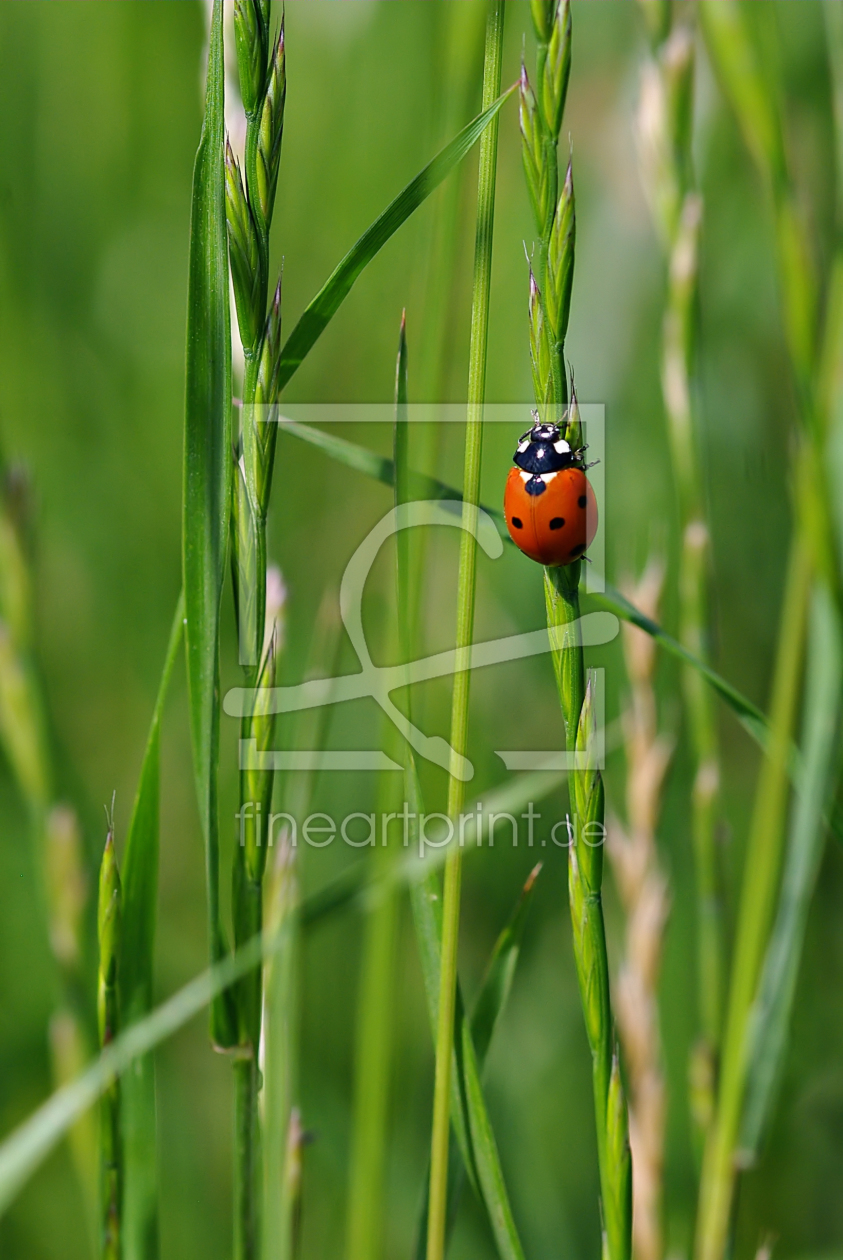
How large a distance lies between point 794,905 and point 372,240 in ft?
1.70

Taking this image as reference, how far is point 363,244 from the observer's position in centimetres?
54

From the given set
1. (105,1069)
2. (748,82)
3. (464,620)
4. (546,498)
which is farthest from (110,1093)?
(748,82)

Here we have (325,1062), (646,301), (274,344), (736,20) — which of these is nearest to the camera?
(274,344)

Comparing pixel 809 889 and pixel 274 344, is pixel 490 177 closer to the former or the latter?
pixel 274 344

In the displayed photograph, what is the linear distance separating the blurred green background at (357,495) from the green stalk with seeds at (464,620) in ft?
1.89

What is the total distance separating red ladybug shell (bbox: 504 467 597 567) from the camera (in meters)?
0.71

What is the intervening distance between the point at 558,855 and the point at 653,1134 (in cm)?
52

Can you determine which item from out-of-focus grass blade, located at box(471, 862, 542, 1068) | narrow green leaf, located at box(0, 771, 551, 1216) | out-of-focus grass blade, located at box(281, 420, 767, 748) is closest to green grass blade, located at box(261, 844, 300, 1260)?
narrow green leaf, located at box(0, 771, 551, 1216)

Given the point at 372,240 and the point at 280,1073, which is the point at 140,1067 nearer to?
the point at 280,1073

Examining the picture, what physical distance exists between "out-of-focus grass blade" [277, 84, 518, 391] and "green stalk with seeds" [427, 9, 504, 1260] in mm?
13

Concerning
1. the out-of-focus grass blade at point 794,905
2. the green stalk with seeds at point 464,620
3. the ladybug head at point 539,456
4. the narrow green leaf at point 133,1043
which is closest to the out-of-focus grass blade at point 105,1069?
the narrow green leaf at point 133,1043

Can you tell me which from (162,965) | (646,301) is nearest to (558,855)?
(162,965)

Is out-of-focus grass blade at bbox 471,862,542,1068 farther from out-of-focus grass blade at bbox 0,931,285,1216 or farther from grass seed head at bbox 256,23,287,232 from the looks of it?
grass seed head at bbox 256,23,287,232

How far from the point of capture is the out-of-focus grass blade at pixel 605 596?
60cm
